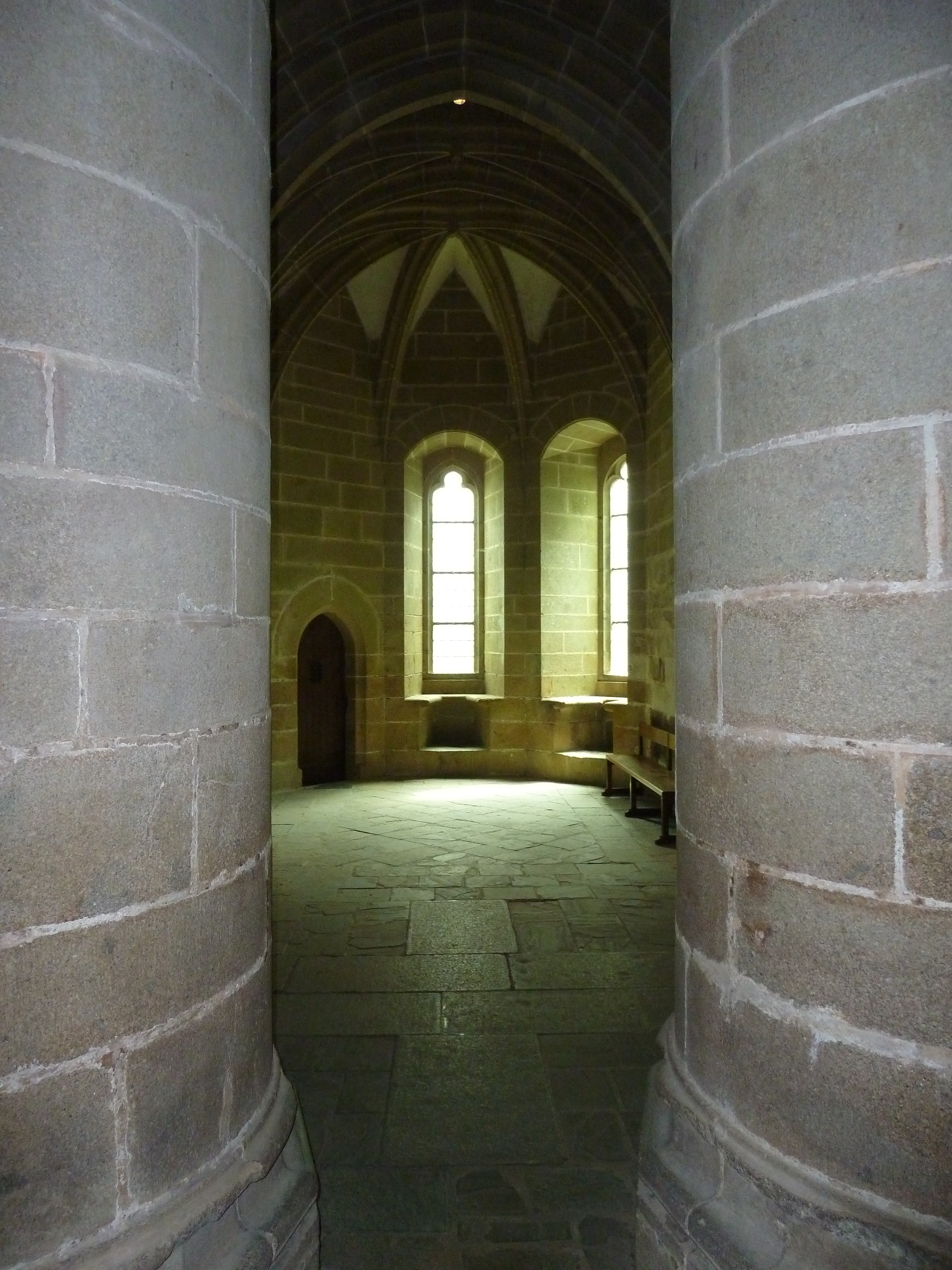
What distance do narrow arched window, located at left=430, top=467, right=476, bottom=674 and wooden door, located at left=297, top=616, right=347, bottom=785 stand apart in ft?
4.26

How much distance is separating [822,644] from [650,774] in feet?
17.9

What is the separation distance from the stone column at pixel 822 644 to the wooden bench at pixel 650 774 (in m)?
4.39

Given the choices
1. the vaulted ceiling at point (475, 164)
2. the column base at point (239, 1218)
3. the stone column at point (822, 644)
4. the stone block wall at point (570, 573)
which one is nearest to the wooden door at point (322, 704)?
the stone block wall at point (570, 573)

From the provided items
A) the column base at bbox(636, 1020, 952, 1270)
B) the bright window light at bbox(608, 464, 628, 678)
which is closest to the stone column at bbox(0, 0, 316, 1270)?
the column base at bbox(636, 1020, 952, 1270)

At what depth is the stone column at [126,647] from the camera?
1.29 meters

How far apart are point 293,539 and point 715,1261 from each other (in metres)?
7.58

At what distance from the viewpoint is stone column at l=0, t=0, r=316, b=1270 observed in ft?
4.22

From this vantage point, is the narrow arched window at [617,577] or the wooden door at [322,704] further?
the narrow arched window at [617,577]

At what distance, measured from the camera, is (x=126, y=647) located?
138 cm

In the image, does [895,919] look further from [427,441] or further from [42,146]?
[427,441]

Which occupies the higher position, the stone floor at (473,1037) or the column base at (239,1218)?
the column base at (239,1218)

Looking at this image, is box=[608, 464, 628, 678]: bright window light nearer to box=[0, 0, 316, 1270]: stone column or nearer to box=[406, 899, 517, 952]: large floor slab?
box=[406, 899, 517, 952]: large floor slab

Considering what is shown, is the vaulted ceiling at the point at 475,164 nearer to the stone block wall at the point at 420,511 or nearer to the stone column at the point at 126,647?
the stone block wall at the point at 420,511

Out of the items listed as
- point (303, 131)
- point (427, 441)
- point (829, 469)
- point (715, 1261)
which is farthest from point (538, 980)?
point (427, 441)
